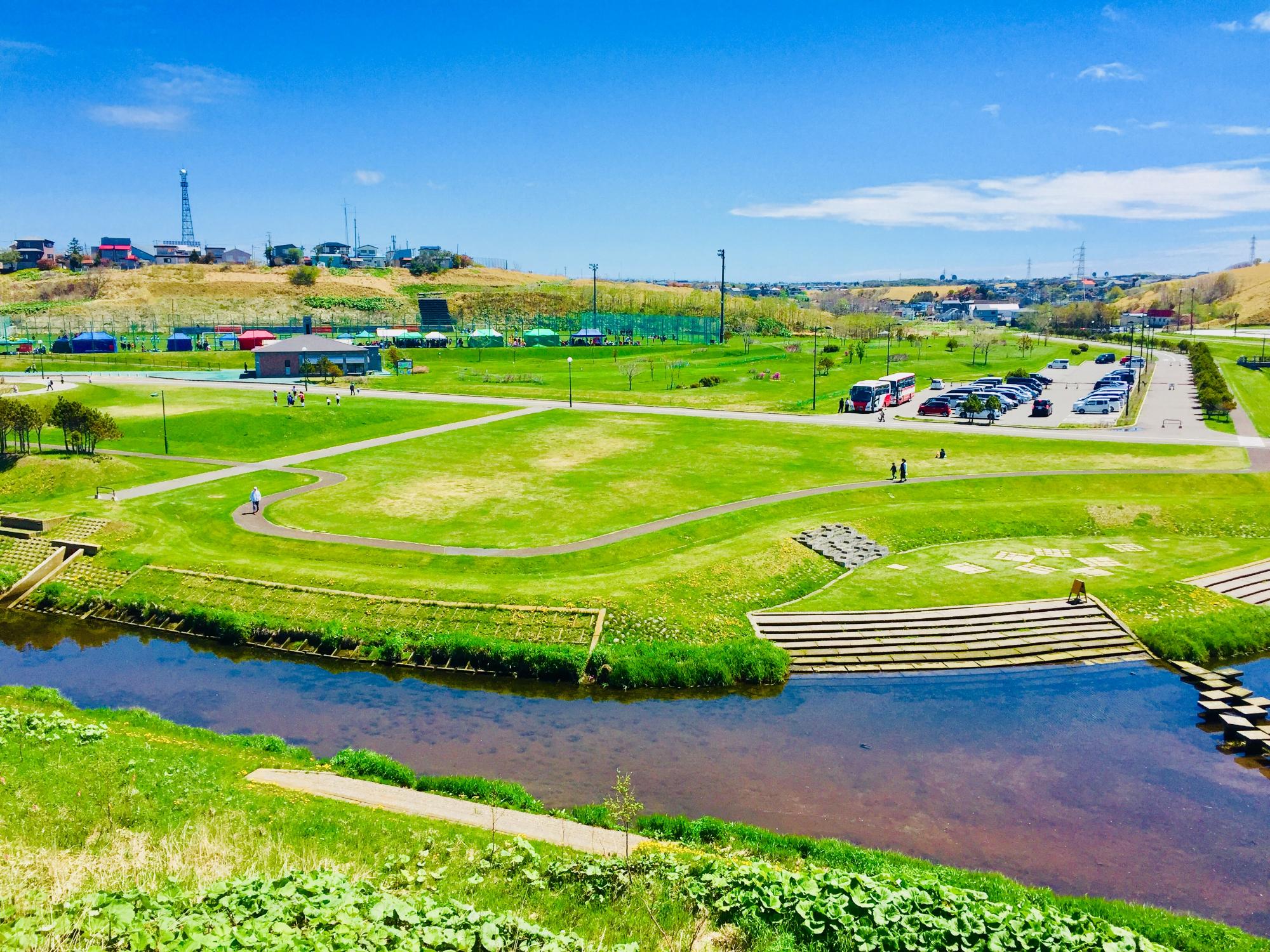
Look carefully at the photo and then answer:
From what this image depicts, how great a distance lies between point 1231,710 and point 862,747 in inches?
502

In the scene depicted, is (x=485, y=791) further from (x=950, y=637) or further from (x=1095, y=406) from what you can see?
(x=1095, y=406)

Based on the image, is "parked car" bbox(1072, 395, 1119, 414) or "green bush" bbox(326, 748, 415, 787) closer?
"green bush" bbox(326, 748, 415, 787)


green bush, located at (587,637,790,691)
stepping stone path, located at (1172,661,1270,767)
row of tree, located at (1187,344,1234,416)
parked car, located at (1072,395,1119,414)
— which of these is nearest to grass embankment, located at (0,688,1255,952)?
green bush, located at (587,637,790,691)

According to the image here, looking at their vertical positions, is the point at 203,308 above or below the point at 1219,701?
above

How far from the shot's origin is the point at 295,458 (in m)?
56.8

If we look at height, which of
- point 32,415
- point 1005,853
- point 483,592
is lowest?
point 1005,853

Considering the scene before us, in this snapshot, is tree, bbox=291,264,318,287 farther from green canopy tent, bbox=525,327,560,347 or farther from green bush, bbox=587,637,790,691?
green bush, bbox=587,637,790,691

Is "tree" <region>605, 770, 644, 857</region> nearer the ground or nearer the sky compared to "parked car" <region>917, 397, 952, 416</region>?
nearer the ground

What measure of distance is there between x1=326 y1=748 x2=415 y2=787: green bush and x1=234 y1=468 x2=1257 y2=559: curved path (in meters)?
15.2

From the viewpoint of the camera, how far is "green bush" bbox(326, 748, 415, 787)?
22.8 metres

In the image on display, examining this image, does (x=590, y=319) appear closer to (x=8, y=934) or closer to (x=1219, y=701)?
(x=1219, y=701)

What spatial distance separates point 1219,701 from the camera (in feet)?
93.1

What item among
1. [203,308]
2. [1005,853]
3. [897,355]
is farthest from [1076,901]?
[203,308]

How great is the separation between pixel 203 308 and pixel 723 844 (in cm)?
18004
